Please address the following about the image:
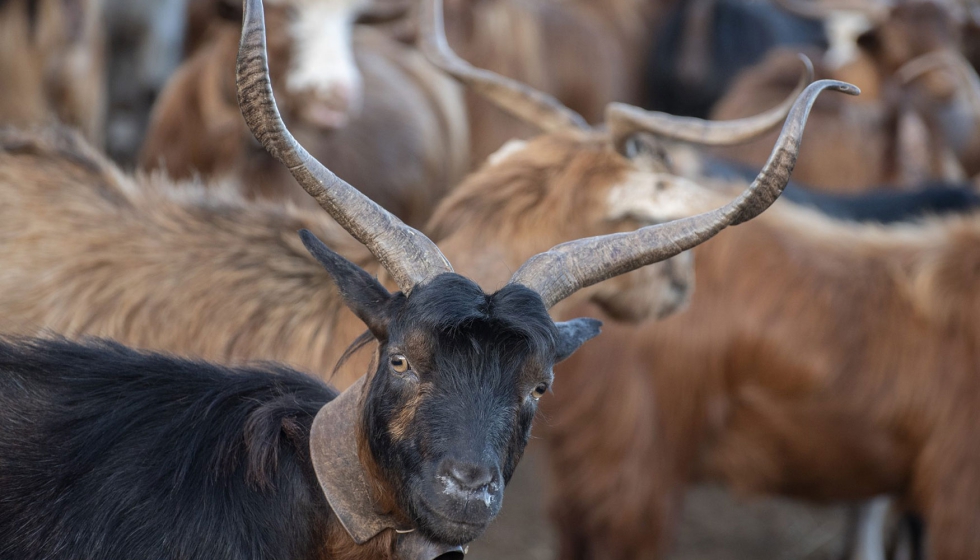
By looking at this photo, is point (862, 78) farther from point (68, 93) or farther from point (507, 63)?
point (68, 93)

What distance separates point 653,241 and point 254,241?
1661 mm

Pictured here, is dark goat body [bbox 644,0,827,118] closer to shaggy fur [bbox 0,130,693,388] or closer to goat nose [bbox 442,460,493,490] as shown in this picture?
shaggy fur [bbox 0,130,693,388]

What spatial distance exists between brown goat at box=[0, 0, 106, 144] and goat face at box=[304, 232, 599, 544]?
3.92 meters

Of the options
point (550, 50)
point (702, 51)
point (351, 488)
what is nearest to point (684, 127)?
point (351, 488)

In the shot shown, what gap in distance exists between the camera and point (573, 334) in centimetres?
240

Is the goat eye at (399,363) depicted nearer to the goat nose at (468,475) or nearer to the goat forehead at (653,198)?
the goat nose at (468,475)

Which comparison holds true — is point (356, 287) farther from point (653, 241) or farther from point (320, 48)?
point (320, 48)

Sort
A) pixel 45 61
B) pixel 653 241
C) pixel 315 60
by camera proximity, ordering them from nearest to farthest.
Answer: pixel 653 241, pixel 315 60, pixel 45 61

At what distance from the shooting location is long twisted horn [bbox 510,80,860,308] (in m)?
2.31

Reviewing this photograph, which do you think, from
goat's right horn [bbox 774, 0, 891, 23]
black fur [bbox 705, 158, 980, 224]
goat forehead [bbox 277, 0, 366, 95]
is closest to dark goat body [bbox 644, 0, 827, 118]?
goat's right horn [bbox 774, 0, 891, 23]

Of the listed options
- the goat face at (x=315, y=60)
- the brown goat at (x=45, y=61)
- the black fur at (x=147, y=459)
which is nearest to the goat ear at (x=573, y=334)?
the black fur at (x=147, y=459)

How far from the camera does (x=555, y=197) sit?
354 cm

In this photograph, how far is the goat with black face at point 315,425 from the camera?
6.63 feet

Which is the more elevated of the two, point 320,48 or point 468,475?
point 468,475
